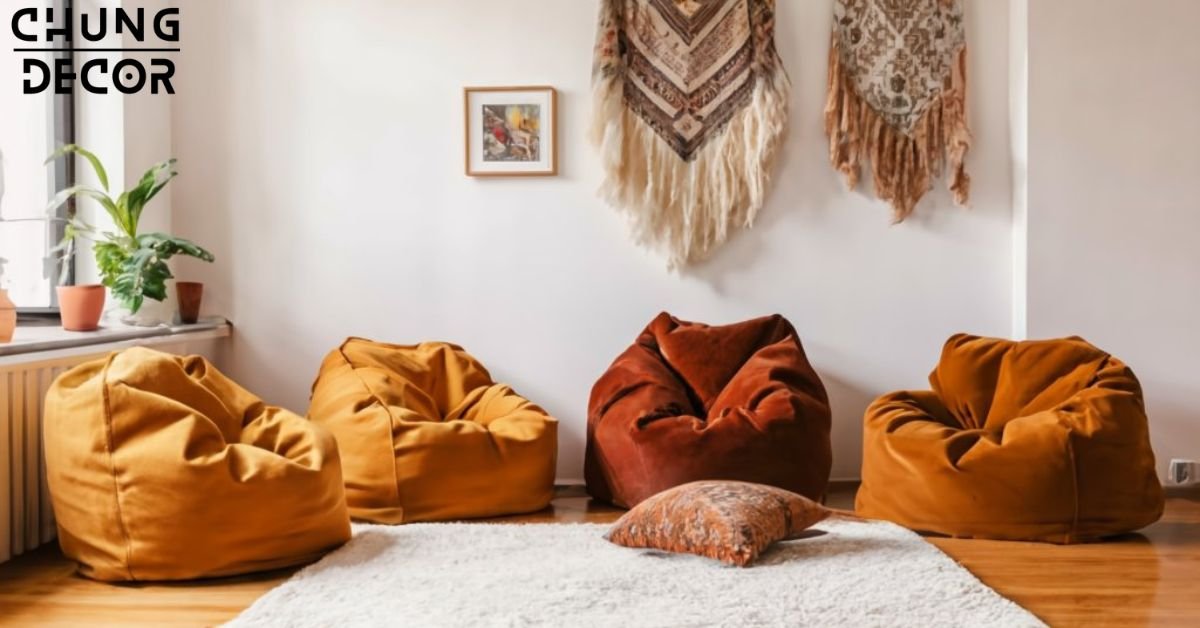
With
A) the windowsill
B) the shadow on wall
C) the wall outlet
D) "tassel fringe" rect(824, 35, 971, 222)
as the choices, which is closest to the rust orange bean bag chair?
the shadow on wall

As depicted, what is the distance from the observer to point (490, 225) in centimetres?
450

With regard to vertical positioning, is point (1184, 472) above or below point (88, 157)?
below

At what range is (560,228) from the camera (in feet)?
14.7

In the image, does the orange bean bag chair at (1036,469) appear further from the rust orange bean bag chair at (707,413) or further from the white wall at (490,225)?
the white wall at (490,225)

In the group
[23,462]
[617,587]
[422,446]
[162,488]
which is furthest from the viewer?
[422,446]

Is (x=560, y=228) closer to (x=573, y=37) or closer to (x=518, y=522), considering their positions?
(x=573, y=37)

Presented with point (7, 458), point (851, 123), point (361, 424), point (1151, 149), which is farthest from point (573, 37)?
point (7, 458)

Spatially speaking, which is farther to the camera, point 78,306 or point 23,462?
point 78,306

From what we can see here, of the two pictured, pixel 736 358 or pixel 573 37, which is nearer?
pixel 736 358

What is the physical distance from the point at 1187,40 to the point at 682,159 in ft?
6.31

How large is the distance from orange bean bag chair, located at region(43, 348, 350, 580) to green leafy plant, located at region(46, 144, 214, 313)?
2.75 ft

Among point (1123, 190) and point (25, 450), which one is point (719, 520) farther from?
point (1123, 190)

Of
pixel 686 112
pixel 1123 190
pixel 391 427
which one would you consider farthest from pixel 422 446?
pixel 1123 190

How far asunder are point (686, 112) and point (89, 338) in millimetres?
2313
